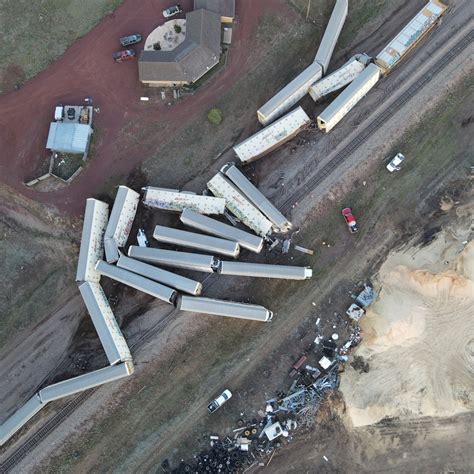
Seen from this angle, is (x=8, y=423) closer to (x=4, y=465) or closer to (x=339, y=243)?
(x=4, y=465)

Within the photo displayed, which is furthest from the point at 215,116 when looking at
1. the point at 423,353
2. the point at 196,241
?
the point at 423,353

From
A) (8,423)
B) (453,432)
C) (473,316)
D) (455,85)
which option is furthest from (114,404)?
(455,85)

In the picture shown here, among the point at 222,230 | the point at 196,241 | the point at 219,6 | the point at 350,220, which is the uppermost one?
the point at 219,6

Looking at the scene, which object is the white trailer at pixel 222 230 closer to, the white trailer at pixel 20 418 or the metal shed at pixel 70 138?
the metal shed at pixel 70 138

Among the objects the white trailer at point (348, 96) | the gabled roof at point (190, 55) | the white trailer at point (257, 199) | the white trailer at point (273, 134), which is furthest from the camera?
the gabled roof at point (190, 55)

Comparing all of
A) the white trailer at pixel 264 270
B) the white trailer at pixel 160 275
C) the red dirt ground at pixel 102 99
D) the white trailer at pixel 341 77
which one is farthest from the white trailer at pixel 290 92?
the white trailer at pixel 160 275

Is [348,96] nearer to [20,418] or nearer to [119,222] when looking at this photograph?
[119,222]
